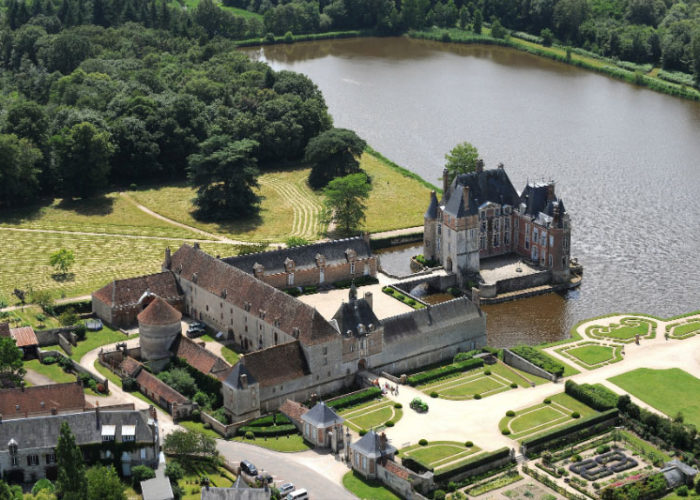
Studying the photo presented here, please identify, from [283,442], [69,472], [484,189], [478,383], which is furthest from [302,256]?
[69,472]

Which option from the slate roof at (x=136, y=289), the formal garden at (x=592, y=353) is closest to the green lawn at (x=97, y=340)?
the slate roof at (x=136, y=289)

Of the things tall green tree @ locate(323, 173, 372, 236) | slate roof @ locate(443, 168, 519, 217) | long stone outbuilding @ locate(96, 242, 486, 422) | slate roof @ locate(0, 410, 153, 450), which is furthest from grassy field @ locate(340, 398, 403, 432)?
tall green tree @ locate(323, 173, 372, 236)

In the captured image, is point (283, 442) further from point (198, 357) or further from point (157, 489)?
point (198, 357)

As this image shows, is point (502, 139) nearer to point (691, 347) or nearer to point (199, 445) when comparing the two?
point (691, 347)

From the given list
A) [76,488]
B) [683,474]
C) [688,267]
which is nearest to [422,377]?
[683,474]

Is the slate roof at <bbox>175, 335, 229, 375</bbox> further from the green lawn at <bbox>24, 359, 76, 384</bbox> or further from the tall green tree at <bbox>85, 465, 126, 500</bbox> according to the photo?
the tall green tree at <bbox>85, 465, 126, 500</bbox>

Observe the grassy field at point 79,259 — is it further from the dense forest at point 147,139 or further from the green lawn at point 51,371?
the green lawn at point 51,371
